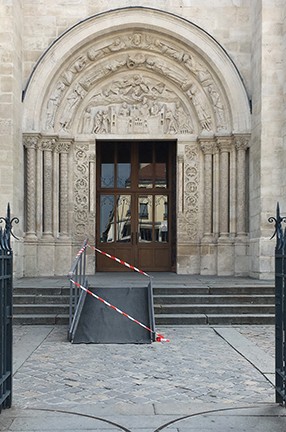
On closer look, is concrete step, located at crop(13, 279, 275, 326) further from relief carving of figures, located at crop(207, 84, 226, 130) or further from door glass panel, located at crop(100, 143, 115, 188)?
door glass panel, located at crop(100, 143, 115, 188)

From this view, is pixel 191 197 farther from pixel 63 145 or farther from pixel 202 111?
pixel 63 145

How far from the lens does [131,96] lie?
47.6ft

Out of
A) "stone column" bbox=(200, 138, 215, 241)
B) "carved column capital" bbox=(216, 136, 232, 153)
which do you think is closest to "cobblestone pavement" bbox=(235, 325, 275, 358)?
"stone column" bbox=(200, 138, 215, 241)

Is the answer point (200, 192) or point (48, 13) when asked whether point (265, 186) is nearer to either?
point (200, 192)

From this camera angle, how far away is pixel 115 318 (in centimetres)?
912

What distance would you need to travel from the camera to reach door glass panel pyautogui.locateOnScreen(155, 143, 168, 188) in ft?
50.8

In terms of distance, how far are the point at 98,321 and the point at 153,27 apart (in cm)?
763

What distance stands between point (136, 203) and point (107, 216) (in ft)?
2.66

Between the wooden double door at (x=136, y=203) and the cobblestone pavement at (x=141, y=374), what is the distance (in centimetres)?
676

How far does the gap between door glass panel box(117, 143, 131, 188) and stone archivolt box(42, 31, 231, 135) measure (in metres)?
1.09

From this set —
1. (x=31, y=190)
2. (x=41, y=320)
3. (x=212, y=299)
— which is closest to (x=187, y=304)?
(x=212, y=299)

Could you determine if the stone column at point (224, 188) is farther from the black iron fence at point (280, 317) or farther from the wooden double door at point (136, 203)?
the black iron fence at point (280, 317)

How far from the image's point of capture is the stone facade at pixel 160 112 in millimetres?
12984

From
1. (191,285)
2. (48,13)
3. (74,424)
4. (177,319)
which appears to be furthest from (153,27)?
(74,424)
